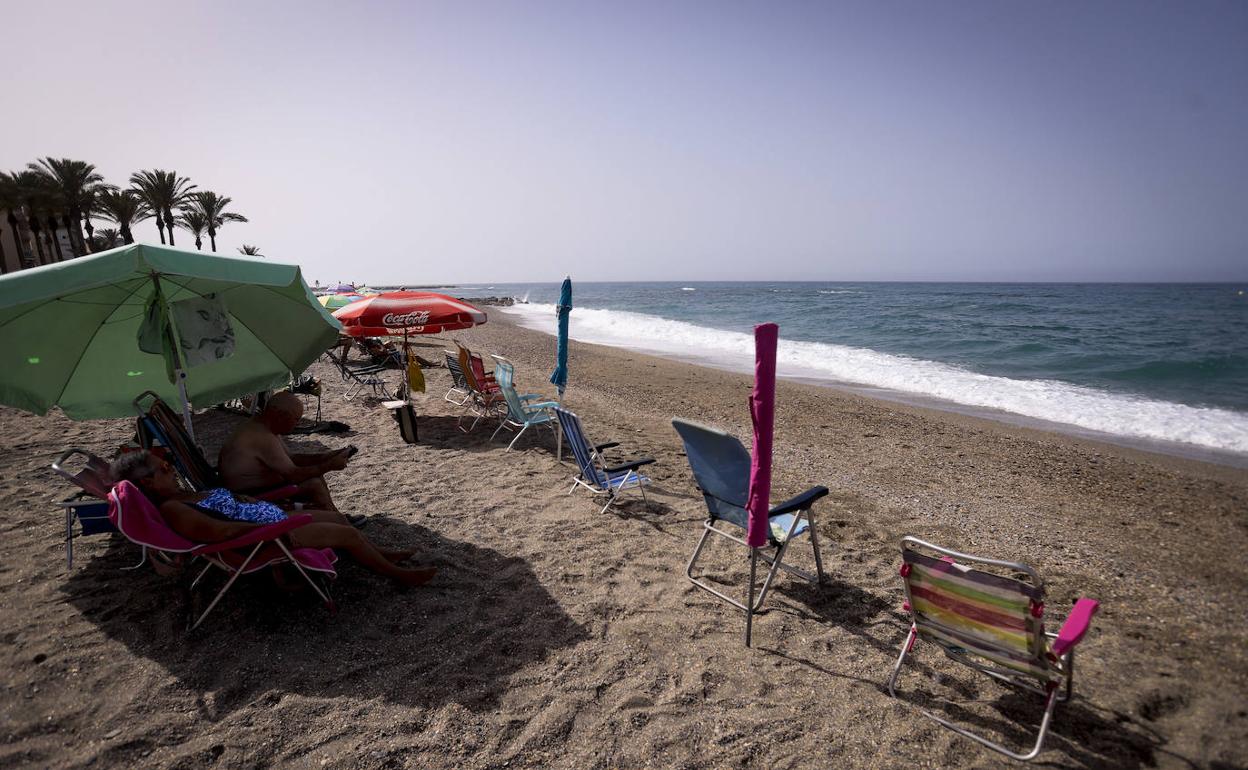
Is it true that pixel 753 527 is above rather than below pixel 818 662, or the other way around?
above

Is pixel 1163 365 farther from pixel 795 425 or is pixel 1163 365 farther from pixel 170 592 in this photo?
pixel 170 592

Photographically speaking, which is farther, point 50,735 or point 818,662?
point 818,662

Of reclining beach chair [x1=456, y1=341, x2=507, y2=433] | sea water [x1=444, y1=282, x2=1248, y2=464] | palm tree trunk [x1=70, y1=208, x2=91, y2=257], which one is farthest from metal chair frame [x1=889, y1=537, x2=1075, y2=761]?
palm tree trunk [x1=70, y1=208, x2=91, y2=257]

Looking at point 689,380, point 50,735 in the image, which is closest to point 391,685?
point 50,735

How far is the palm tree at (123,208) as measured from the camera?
29672 millimetres

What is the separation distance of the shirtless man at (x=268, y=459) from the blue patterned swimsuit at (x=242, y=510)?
47 centimetres

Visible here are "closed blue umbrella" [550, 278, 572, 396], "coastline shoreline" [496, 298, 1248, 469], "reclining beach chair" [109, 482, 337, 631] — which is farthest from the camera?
"coastline shoreline" [496, 298, 1248, 469]

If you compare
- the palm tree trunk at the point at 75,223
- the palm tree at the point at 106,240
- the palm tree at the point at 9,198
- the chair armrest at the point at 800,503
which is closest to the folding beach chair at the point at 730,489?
the chair armrest at the point at 800,503

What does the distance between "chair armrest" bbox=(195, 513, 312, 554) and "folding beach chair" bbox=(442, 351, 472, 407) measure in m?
5.33

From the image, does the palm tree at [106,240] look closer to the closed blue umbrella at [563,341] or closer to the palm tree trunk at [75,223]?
the palm tree trunk at [75,223]

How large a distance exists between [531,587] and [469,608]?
0.44 metres

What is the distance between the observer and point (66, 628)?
10.4 feet

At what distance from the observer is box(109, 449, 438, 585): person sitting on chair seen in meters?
3.05

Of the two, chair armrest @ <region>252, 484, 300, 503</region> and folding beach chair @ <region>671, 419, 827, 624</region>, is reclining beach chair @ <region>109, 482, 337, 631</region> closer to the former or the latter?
chair armrest @ <region>252, 484, 300, 503</region>
